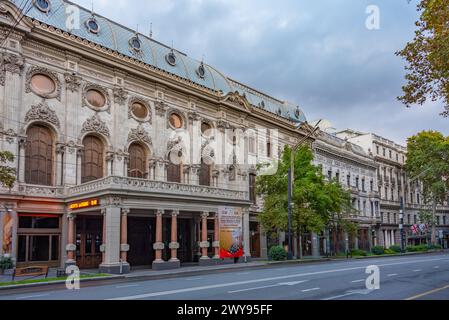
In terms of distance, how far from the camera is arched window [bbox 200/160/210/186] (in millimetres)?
40688

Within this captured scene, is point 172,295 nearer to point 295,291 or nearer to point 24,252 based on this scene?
point 295,291

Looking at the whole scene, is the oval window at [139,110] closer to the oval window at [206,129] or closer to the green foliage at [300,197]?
the oval window at [206,129]

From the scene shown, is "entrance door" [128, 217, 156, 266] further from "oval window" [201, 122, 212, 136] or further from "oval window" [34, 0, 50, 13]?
"oval window" [34, 0, 50, 13]

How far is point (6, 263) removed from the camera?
25.7 metres

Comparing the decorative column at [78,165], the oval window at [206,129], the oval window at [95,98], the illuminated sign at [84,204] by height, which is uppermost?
the oval window at [95,98]

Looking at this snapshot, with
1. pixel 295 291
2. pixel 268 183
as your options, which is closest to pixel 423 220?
pixel 268 183

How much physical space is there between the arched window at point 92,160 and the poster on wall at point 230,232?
31.2 feet

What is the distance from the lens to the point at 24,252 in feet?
93.3

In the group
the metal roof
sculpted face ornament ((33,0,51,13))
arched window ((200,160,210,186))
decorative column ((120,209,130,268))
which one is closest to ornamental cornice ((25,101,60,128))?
the metal roof

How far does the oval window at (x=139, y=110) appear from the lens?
35906 millimetres

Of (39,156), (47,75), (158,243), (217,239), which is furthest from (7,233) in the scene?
(217,239)

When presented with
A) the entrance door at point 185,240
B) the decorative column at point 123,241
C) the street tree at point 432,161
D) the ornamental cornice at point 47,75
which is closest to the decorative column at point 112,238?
the decorative column at point 123,241

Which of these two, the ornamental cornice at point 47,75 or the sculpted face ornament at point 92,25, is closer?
the ornamental cornice at point 47,75
